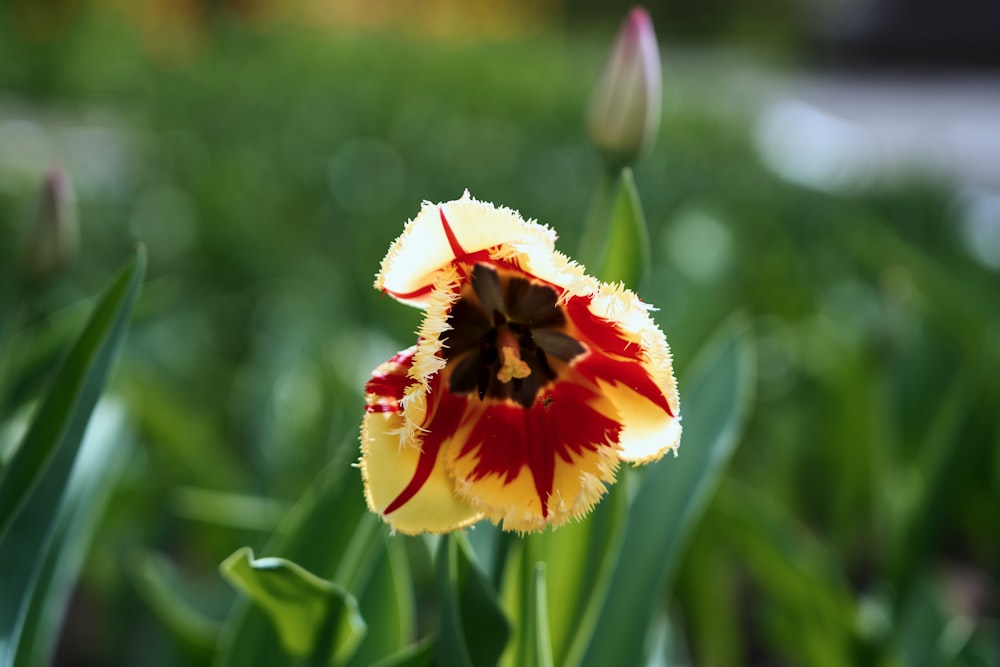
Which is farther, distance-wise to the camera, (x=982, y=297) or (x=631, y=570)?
(x=982, y=297)

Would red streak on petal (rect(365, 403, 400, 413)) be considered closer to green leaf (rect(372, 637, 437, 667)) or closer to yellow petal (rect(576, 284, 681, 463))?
yellow petal (rect(576, 284, 681, 463))

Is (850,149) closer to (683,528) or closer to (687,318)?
(687,318)

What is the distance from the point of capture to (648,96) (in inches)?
33.9

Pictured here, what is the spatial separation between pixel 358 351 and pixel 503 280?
3.12ft

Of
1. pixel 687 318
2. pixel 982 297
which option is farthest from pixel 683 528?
pixel 982 297

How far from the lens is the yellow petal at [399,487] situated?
525mm

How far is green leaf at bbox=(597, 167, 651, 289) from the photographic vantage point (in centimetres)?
77

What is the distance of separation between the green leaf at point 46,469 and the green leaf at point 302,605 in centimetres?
11

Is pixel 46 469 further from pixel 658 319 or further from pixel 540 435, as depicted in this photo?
pixel 658 319

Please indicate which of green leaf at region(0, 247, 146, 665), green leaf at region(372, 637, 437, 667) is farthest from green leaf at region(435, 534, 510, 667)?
green leaf at region(0, 247, 146, 665)

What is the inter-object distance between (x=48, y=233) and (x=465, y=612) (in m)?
0.57

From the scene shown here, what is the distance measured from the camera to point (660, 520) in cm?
85

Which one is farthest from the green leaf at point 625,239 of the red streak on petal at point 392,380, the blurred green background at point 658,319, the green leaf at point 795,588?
the green leaf at point 795,588

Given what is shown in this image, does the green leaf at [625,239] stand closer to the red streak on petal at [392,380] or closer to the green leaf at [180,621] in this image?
the red streak on petal at [392,380]
